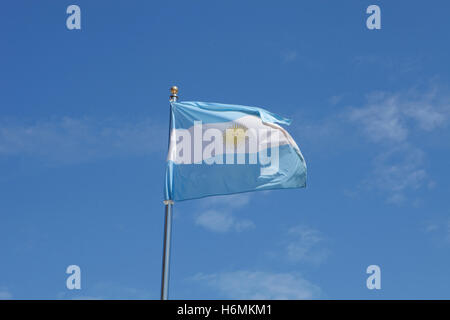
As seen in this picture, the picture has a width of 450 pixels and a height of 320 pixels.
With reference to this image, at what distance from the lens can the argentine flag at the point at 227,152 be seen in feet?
84.7

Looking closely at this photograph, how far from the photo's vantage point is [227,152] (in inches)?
1054

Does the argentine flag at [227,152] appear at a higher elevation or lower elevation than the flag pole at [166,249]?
higher

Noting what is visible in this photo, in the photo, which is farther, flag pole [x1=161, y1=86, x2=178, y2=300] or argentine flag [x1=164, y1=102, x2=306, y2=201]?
argentine flag [x1=164, y1=102, x2=306, y2=201]

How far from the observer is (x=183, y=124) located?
26797mm

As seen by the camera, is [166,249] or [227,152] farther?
[227,152]

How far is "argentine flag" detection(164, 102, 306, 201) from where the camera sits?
1016 inches

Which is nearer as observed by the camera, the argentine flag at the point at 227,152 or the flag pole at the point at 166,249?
the flag pole at the point at 166,249

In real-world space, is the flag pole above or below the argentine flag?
below

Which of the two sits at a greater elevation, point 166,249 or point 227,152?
point 227,152
